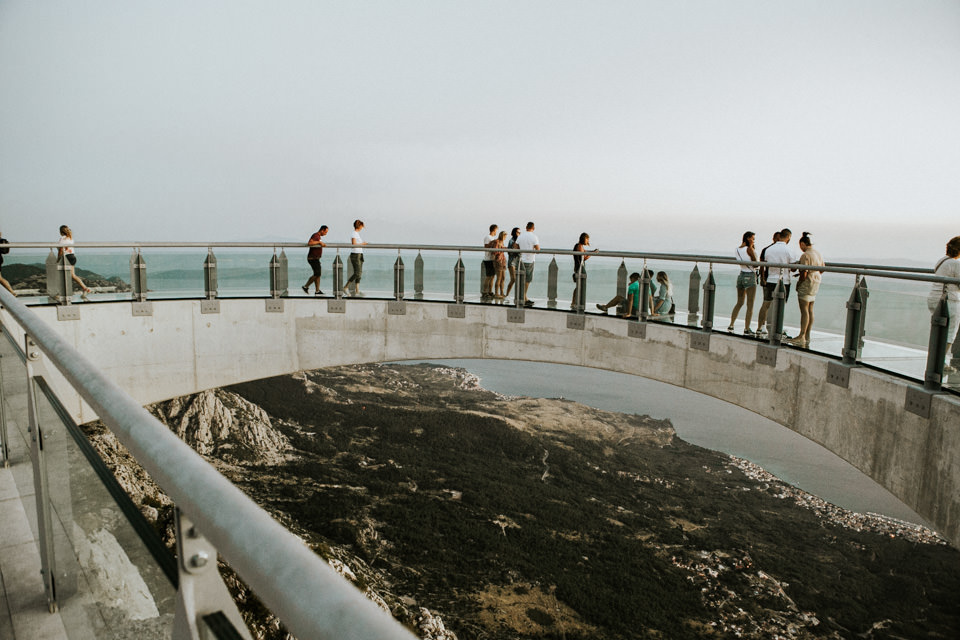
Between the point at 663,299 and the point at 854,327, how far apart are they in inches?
176

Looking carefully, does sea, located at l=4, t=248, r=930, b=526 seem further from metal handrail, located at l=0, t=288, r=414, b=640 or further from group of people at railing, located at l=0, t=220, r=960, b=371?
metal handrail, located at l=0, t=288, r=414, b=640

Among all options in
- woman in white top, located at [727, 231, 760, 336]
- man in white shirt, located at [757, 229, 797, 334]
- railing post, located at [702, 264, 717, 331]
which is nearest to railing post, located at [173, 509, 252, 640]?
man in white shirt, located at [757, 229, 797, 334]

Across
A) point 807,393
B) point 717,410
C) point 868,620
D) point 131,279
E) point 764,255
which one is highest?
point 764,255

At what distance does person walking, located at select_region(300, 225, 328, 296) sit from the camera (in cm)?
1605

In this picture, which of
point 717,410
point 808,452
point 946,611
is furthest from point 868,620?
point 717,410

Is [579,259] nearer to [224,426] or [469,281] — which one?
[469,281]

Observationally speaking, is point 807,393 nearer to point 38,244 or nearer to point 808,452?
point 38,244

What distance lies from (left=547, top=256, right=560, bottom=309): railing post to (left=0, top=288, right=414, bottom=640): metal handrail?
14311 millimetres

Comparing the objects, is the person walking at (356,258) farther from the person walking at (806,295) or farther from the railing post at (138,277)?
the person walking at (806,295)

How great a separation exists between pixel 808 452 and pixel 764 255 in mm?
105156

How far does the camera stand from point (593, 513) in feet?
278

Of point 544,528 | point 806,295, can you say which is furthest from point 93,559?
point 544,528

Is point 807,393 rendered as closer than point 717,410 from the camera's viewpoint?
Yes

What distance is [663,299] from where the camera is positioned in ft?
45.4
